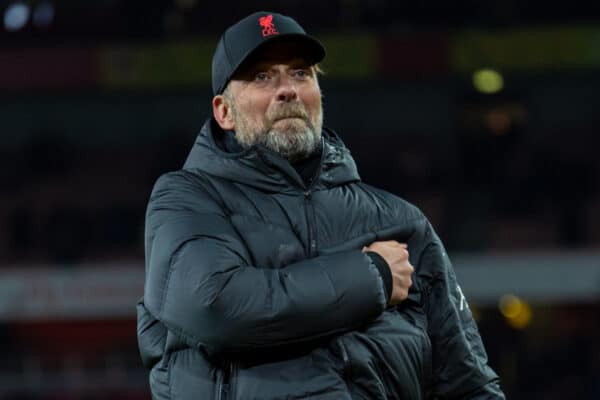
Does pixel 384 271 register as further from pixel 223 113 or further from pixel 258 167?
pixel 223 113

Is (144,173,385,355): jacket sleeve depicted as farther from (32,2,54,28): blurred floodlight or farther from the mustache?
(32,2,54,28): blurred floodlight

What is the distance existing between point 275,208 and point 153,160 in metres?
12.3

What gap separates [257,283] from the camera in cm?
215

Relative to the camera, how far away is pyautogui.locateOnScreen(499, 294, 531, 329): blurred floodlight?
13148 millimetres

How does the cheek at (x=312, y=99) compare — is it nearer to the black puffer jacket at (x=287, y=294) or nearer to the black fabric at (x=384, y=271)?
the black puffer jacket at (x=287, y=294)

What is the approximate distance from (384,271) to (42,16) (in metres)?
11.7

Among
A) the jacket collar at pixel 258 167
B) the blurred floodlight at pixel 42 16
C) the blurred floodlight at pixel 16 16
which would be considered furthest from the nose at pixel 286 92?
the blurred floodlight at pixel 42 16

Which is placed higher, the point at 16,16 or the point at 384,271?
the point at 384,271

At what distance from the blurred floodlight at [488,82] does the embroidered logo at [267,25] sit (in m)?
11.5

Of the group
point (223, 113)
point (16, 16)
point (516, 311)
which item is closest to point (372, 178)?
point (516, 311)

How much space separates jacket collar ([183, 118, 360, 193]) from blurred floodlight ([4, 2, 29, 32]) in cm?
1080

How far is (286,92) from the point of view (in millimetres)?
2373

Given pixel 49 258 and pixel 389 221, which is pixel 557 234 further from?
pixel 389 221

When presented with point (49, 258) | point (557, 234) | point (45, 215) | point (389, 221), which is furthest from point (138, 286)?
point (389, 221)
